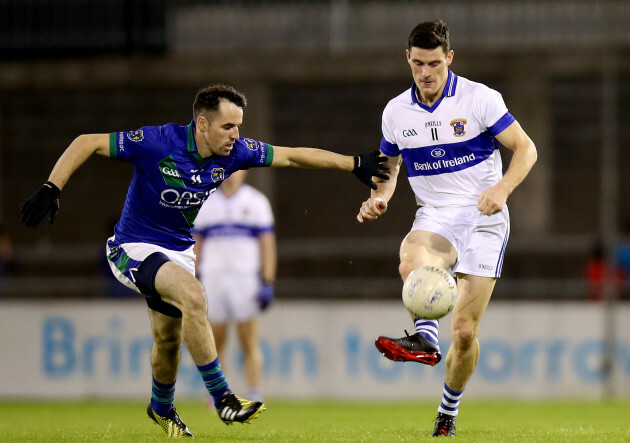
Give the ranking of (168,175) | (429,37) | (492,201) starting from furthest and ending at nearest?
1. (168,175)
2. (429,37)
3. (492,201)

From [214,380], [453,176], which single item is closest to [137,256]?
[214,380]

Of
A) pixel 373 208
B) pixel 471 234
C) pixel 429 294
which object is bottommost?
pixel 429 294

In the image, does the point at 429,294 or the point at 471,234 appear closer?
the point at 429,294

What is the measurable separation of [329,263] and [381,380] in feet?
14.1

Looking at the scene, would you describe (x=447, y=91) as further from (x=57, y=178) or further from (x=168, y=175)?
(x=57, y=178)

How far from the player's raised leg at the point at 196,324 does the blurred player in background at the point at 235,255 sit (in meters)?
4.38

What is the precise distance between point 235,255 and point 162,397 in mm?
4167

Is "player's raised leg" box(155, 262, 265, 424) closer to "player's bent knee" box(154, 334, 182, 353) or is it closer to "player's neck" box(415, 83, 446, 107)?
"player's bent knee" box(154, 334, 182, 353)

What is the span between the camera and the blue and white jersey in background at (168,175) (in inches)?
283

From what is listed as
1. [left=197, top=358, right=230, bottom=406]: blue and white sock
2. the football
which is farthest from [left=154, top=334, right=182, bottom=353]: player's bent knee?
the football

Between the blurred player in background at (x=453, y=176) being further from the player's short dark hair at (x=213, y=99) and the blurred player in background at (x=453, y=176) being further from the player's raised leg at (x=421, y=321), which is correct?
the player's short dark hair at (x=213, y=99)

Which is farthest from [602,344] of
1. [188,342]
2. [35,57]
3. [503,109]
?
[35,57]

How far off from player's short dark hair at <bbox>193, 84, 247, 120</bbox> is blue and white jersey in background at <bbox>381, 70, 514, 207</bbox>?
3.48 feet

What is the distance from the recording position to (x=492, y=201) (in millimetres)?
6598
